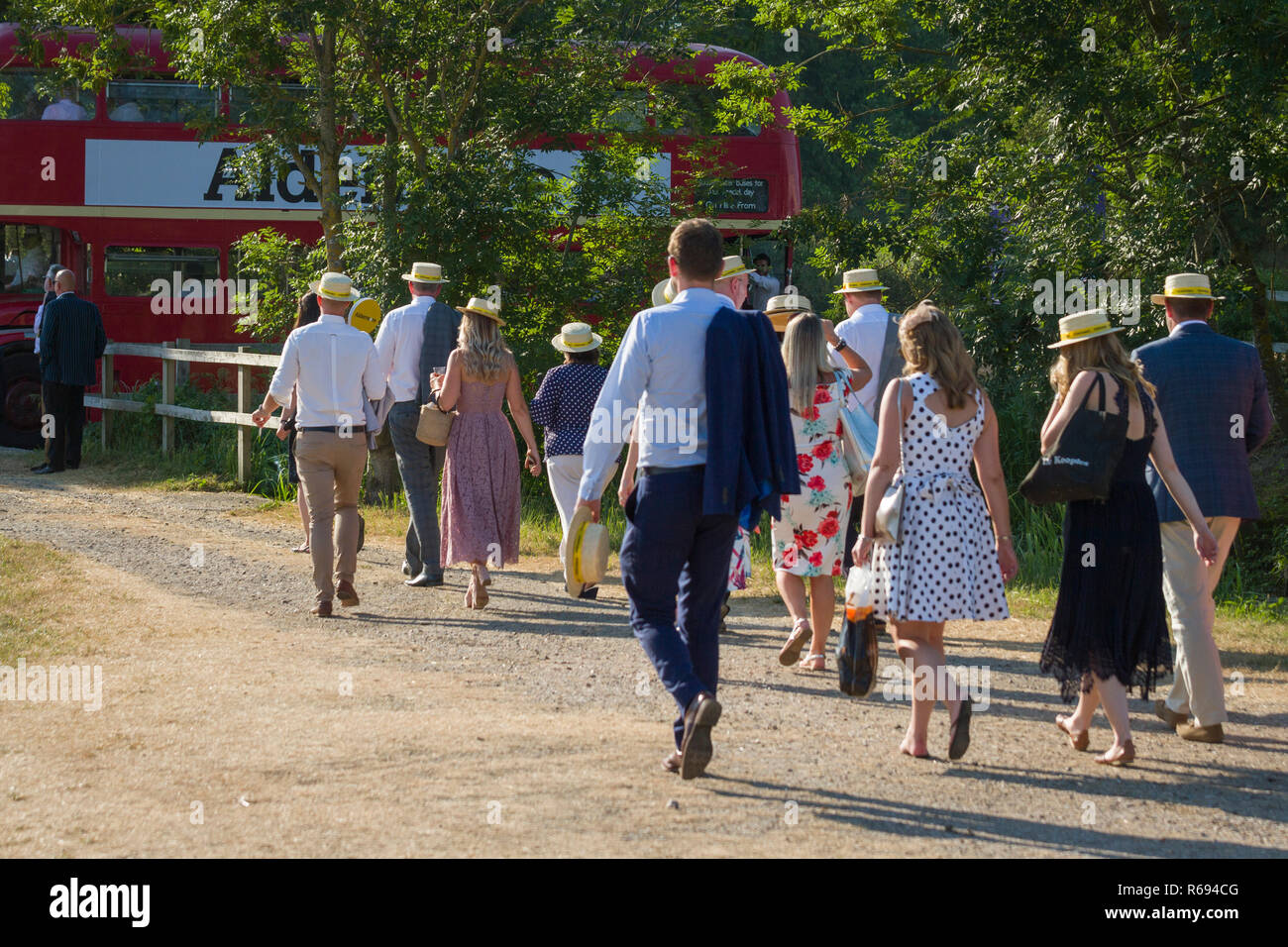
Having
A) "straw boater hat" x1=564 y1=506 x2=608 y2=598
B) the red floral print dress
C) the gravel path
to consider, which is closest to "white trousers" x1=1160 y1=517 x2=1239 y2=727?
the gravel path

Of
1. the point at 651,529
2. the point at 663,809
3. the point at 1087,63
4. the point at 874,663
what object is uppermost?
the point at 1087,63

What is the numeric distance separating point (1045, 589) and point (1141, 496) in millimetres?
4371

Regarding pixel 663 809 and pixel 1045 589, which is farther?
pixel 1045 589

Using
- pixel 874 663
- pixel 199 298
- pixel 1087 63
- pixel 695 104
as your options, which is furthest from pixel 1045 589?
pixel 199 298

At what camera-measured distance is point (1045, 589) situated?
10.0 meters

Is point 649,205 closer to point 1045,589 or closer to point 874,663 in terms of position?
point 1045,589

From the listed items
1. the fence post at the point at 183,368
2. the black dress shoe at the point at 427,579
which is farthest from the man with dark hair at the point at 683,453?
the fence post at the point at 183,368

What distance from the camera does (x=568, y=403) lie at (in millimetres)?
8977

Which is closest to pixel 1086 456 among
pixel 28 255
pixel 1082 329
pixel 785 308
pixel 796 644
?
pixel 1082 329

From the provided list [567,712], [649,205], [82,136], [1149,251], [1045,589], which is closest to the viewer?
[567,712]

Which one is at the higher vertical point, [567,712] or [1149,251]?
[1149,251]

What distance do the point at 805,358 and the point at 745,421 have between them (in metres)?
1.92

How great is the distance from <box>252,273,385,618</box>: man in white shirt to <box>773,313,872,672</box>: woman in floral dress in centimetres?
263

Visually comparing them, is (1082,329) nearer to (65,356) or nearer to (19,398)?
(65,356)
